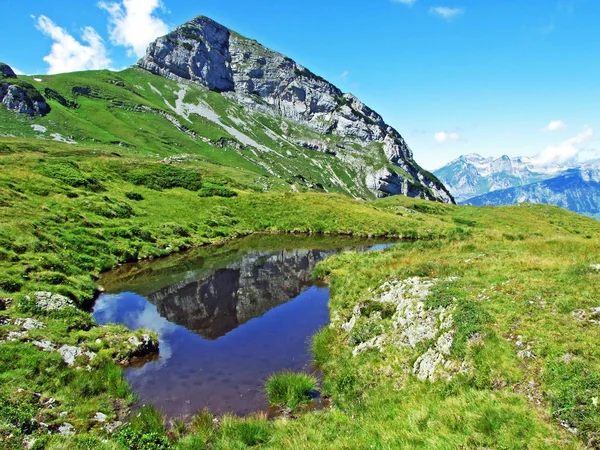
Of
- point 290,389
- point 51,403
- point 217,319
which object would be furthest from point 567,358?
point 217,319

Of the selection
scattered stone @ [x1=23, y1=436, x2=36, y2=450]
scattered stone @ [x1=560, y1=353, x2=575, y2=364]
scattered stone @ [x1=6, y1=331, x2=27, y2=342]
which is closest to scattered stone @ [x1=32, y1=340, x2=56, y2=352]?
scattered stone @ [x1=6, y1=331, x2=27, y2=342]

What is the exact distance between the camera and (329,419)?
511 inches

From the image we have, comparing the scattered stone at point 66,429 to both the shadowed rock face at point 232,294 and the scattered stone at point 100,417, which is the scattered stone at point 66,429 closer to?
the scattered stone at point 100,417

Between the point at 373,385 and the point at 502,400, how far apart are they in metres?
5.85

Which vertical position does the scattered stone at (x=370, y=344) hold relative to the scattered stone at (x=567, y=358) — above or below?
below

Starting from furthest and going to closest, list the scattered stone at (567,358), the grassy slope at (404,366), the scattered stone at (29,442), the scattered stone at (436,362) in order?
the scattered stone at (436,362)
the scattered stone at (567,358)
the scattered stone at (29,442)
the grassy slope at (404,366)

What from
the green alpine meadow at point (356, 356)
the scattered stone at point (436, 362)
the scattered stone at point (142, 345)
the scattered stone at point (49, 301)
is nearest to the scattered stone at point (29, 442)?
the green alpine meadow at point (356, 356)

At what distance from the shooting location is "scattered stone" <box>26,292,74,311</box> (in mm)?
19284

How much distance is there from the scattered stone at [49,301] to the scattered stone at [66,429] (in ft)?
30.4

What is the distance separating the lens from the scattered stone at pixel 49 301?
63.3 ft

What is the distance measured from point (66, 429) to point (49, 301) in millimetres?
10350

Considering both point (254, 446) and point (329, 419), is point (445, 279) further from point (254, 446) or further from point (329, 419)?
point (254, 446)

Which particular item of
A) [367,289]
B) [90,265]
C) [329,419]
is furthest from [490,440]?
[90,265]

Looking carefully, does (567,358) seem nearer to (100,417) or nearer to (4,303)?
(100,417)
